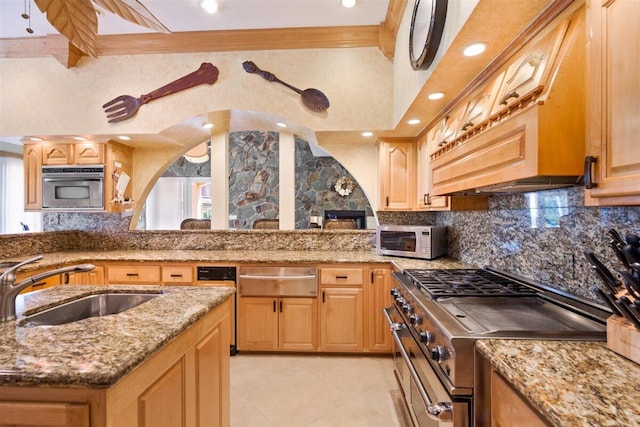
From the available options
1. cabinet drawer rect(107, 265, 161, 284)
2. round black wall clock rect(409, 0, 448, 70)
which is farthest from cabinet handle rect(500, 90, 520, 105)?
cabinet drawer rect(107, 265, 161, 284)

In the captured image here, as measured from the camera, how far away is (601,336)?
1.04 meters

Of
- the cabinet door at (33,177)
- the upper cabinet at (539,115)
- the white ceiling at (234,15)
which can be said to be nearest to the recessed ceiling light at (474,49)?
the upper cabinet at (539,115)

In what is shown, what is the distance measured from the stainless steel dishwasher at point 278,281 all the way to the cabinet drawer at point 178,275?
488 millimetres

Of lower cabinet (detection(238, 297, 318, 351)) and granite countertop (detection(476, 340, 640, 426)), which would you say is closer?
granite countertop (detection(476, 340, 640, 426))

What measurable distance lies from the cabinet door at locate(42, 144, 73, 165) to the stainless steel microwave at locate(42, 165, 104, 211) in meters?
0.08

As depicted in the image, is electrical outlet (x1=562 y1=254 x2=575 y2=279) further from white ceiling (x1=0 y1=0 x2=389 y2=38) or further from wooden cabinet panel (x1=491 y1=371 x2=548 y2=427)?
white ceiling (x1=0 y1=0 x2=389 y2=38)

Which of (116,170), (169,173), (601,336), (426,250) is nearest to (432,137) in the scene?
(426,250)

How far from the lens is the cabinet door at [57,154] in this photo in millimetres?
3207

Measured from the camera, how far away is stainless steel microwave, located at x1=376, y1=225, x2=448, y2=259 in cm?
268

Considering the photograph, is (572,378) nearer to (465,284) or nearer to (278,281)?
(465,284)

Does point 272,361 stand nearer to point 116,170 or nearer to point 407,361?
point 407,361

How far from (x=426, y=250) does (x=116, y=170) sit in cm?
328

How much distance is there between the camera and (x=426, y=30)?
1696 mm

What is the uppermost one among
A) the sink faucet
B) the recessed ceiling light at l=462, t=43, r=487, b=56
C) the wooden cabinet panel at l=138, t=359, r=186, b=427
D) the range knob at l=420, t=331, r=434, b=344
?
the recessed ceiling light at l=462, t=43, r=487, b=56
